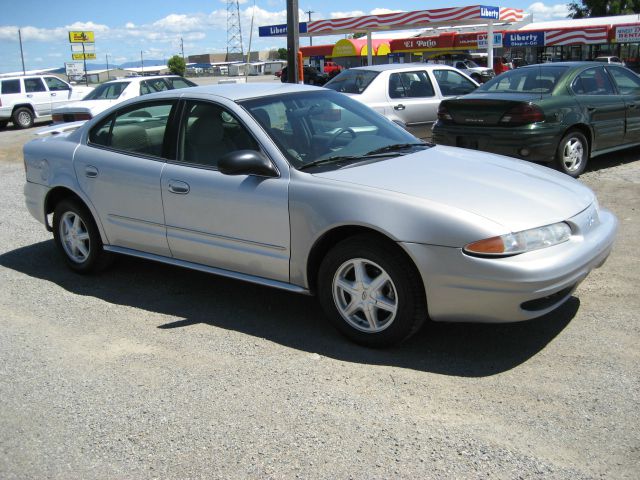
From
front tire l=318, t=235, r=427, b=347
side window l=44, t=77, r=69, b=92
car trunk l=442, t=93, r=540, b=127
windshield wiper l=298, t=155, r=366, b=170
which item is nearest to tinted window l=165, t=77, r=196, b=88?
side window l=44, t=77, r=69, b=92

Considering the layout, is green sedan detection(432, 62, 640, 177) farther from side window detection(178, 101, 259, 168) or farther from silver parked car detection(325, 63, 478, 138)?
side window detection(178, 101, 259, 168)

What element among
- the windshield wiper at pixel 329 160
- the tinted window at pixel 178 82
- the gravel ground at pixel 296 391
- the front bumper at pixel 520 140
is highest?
the tinted window at pixel 178 82

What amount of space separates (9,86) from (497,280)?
76.1 ft

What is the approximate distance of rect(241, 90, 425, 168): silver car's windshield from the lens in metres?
4.65

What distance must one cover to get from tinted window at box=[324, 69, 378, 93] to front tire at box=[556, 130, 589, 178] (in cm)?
361

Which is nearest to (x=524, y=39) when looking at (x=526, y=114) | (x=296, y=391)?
(x=526, y=114)

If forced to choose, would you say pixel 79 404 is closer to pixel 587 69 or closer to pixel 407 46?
pixel 587 69

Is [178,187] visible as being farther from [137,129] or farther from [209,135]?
[137,129]

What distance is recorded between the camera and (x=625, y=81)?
9773mm

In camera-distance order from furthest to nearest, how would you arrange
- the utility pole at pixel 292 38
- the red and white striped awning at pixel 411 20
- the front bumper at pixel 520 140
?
the red and white striped awning at pixel 411 20 < the utility pole at pixel 292 38 < the front bumper at pixel 520 140

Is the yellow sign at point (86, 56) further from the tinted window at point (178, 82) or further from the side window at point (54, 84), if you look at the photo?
the tinted window at point (178, 82)

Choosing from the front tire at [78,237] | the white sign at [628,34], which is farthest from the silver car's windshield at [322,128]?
the white sign at [628,34]

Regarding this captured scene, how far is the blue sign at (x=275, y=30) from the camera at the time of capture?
34.7m

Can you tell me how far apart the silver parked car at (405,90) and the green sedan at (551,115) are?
1784 mm
